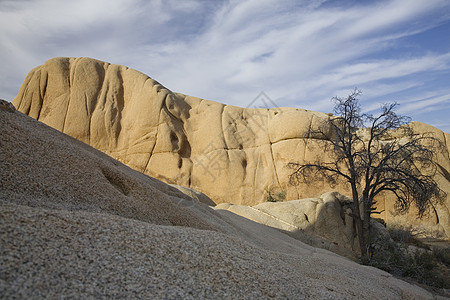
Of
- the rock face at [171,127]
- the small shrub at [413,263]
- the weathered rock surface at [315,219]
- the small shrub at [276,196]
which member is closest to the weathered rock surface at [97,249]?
the small shrub at [413,263]

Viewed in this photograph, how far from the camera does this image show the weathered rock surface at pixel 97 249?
1650 millimetres

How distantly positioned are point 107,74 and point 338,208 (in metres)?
15.2

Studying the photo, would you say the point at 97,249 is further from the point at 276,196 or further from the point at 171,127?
the point at 171,127

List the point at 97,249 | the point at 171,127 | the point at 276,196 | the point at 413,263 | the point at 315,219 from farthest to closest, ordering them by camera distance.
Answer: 1. the point at 171,127
2. the point at 276,196
3. the point at 315,219
4. the point at 413,263
5. the point at 97,249

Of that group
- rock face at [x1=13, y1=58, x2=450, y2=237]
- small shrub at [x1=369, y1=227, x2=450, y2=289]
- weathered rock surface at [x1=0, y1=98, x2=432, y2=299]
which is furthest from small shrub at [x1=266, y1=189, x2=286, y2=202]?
weathered rock surface at [x1=0, y1=98, x2=432, y2=299]

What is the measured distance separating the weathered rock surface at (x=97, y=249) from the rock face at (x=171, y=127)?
13.3m

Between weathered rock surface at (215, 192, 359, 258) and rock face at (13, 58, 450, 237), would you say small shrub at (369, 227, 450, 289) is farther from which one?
rock face at (13, 58, 450, 237)

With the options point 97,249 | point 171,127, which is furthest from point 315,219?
point 171,127

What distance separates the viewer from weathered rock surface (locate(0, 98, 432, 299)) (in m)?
1.65

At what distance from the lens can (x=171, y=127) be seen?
59.6ft

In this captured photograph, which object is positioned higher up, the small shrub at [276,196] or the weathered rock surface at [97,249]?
the small shrub at [276,196]

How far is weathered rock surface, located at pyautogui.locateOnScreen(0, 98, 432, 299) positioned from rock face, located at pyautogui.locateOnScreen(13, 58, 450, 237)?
43.5 ft

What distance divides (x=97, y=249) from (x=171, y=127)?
648 inches

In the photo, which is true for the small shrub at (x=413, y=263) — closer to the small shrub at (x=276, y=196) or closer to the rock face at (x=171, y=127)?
the small shrub at (x=276, y=196)
